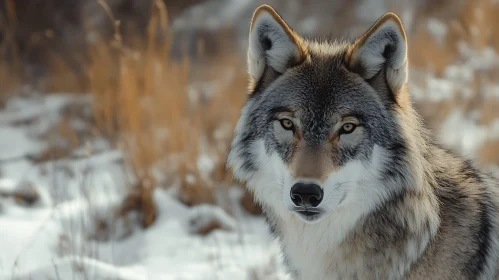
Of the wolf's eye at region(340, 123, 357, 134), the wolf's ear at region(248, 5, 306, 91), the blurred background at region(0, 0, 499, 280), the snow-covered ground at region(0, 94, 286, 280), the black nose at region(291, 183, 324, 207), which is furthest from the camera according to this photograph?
the blurred background at region(0, 0, 499, 280)

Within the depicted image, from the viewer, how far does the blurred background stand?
4648 mm

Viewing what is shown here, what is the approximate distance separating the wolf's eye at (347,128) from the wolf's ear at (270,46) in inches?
18.2

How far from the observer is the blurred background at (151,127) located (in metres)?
4.65

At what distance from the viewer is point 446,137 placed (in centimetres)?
686

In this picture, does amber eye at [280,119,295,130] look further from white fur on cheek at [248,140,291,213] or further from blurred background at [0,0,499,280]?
blurred background at [0,0,499,280]

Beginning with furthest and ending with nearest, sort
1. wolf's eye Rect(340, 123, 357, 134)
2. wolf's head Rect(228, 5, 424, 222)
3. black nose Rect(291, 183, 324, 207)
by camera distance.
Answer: wolf's eye Rect(340, 123, 357, 134) < wolf's head Rect(228, 5, 424, 222) < black nose Rect(291, 183, 324, 207)

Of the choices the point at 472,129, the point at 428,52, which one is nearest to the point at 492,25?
the point at 428,52

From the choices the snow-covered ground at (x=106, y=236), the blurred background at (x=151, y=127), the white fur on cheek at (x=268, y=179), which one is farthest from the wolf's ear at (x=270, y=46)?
the snow-covered ground at (x=106, y=236)

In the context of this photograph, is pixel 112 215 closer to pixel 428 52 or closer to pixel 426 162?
pixel 426 162

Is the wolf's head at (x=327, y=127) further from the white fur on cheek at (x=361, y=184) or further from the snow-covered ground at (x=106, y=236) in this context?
the snow-covered ground at (x=106, y=236)

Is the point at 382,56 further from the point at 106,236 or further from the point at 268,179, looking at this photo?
the point at 106,236

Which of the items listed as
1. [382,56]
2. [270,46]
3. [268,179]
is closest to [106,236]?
[268,179]

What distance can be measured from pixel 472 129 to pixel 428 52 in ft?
7.00

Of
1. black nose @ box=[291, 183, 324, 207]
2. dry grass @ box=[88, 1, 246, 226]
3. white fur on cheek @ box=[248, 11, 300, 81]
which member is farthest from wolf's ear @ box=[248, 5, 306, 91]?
dry grass @ box=[88, 1, 246, 226]
